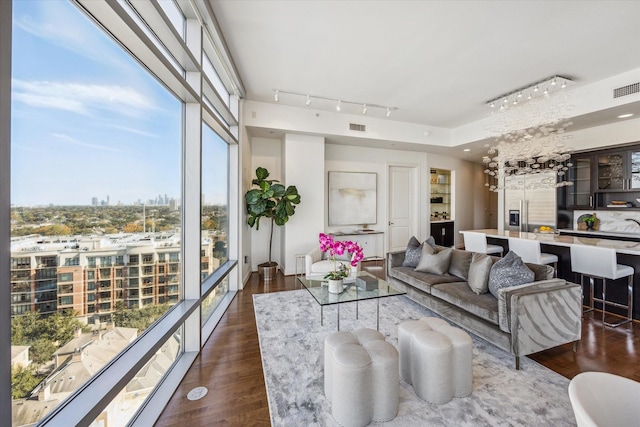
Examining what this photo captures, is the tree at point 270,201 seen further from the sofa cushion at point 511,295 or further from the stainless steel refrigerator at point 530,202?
the stainless steel refrigerator at point 530,202

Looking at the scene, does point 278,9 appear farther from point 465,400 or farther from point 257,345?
point 465,400

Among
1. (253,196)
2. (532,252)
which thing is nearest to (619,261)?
(532,252)

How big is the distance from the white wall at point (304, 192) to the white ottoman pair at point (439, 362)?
131 inches

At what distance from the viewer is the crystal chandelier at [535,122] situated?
4083mm

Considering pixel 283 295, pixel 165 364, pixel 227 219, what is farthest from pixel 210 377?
pixel 227 219

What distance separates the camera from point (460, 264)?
3.40 m

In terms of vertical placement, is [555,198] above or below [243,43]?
below

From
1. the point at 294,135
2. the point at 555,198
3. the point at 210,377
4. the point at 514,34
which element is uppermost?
the point at 514,34

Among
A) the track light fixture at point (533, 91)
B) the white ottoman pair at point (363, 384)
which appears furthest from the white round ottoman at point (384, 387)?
the track light fixture at point (533, 91)

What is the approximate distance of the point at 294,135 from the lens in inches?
200

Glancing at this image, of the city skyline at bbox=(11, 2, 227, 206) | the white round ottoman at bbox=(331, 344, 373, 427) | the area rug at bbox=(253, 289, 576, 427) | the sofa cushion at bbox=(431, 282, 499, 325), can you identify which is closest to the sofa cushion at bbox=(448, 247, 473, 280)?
the sofa cushion at bbox=(431, 282, 499, 325)

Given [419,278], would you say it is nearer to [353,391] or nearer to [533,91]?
[353,391]

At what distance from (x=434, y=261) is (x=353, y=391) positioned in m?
2.40

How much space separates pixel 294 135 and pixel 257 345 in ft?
12.4
